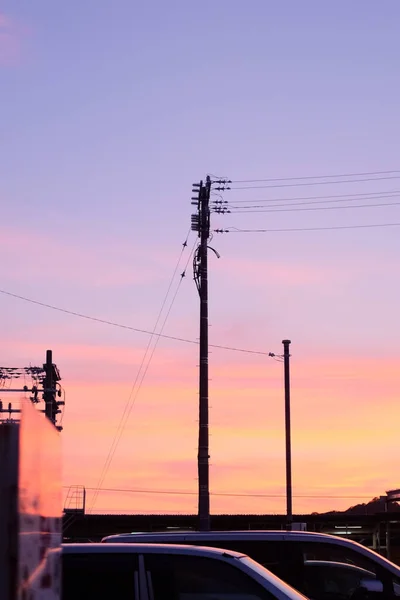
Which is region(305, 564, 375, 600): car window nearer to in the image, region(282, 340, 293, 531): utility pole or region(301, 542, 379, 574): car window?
region(301, 542, 379, 574): car window

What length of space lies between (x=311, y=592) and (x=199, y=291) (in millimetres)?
19666

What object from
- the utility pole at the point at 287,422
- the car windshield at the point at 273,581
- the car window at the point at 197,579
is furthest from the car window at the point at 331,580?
the utility pole at the point at 287,422

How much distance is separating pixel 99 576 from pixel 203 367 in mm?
21380

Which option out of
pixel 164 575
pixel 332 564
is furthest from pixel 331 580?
pixel 164 575

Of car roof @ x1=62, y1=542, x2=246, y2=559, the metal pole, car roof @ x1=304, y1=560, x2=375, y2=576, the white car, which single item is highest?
the metal pole

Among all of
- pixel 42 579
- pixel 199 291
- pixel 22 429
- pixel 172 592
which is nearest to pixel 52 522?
pixel 42 579

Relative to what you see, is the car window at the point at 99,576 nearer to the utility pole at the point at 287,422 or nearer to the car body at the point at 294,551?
the car body at the point at 294,551

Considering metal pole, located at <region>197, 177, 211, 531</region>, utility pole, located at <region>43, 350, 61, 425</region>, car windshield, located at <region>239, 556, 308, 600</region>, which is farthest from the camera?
utility pole, located at <region>43, 350, 61, 425</region>

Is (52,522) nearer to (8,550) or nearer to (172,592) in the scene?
(8,550)

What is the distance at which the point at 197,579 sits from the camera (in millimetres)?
7359

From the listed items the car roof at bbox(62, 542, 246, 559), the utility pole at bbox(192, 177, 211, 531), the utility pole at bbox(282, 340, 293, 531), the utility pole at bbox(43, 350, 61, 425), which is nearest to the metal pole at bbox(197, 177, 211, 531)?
the utility pole at bbox(192, 177, 211, 531)

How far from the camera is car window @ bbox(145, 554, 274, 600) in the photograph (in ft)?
23.6

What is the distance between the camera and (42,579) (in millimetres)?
3947

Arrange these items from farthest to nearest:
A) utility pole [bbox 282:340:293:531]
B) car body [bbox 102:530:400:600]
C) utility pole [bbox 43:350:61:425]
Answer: utility pole [bbox 282:340:293:531] < utility pole [bbox 43:350:61:425] < car body [bbox 102:530:400:600]
